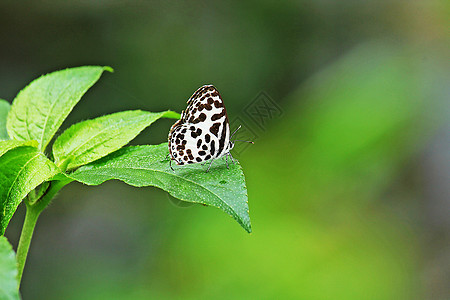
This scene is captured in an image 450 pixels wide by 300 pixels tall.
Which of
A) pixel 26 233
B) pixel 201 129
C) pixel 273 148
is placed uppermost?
pixel 201 129

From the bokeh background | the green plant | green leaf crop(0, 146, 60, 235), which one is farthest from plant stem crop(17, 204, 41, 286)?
the bokeh background

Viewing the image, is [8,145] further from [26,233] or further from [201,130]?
[201,130]

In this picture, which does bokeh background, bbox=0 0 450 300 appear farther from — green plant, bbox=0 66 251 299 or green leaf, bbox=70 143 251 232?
green leaf, bbox=70 143 251 232

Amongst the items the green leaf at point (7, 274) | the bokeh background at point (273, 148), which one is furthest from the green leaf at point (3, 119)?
the bokeh background at point (273, 148)

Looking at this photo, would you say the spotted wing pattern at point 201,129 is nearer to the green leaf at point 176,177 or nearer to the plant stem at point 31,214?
the green leaf at point 176,177

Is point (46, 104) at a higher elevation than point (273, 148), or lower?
higher

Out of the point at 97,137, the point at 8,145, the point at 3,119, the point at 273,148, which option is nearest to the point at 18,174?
the point at 8,145
